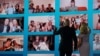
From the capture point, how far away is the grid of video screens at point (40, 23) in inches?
286

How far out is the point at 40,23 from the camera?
7754 millimetres

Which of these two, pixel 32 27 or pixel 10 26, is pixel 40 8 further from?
pixel 10 26

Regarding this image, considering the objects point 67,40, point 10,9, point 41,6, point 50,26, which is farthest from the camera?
point 10,9

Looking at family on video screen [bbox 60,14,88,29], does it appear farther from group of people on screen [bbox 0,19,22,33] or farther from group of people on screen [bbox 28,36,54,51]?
group of people on screen [bbox 0,19,22,33]

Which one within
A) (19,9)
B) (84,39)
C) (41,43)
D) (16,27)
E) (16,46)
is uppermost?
(19,9)

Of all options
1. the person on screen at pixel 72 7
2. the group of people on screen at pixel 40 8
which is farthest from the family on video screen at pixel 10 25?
the person on screen at pixel 72 7

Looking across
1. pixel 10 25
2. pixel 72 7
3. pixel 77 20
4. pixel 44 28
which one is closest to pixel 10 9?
pixel 10 25

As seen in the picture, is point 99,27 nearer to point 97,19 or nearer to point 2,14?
point 97,19

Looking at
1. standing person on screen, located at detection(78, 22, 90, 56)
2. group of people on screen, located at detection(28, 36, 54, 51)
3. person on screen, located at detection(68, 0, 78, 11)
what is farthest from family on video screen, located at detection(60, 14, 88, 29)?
standing person on screen, located at detection(78, 22, 90, 56)

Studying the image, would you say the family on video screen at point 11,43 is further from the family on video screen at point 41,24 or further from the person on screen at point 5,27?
the family on video screen at point 41,24

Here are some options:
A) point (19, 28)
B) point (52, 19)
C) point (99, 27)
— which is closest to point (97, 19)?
point (99, 27)

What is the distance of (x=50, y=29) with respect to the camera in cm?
766

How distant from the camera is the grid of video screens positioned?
23.8ft

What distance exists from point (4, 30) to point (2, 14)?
478mm
